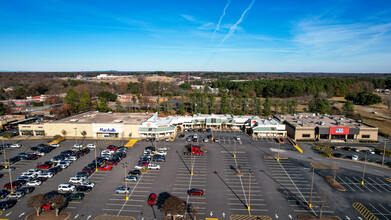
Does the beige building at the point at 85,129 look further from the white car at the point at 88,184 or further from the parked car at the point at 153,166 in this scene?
the white car at the point at 88,184


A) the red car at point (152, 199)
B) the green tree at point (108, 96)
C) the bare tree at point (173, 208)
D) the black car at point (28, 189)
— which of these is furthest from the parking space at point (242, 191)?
the green tree at point (108, 96)

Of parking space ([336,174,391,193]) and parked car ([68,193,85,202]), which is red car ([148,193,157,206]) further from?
parking space ([336,174,391,193])

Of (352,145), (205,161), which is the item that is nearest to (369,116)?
(352,145)

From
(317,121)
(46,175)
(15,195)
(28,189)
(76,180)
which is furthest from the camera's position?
(317,121)

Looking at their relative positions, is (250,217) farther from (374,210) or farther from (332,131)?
(332,131)

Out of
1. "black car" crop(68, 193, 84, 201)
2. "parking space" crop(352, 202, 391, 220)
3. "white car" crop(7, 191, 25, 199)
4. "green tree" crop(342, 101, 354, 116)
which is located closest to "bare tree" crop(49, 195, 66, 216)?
"black car" crop(68, 193, 84, 201)

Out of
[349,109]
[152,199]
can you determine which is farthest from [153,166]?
[349,109]

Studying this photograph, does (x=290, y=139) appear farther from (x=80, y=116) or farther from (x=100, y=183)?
(x=80, y=116)
